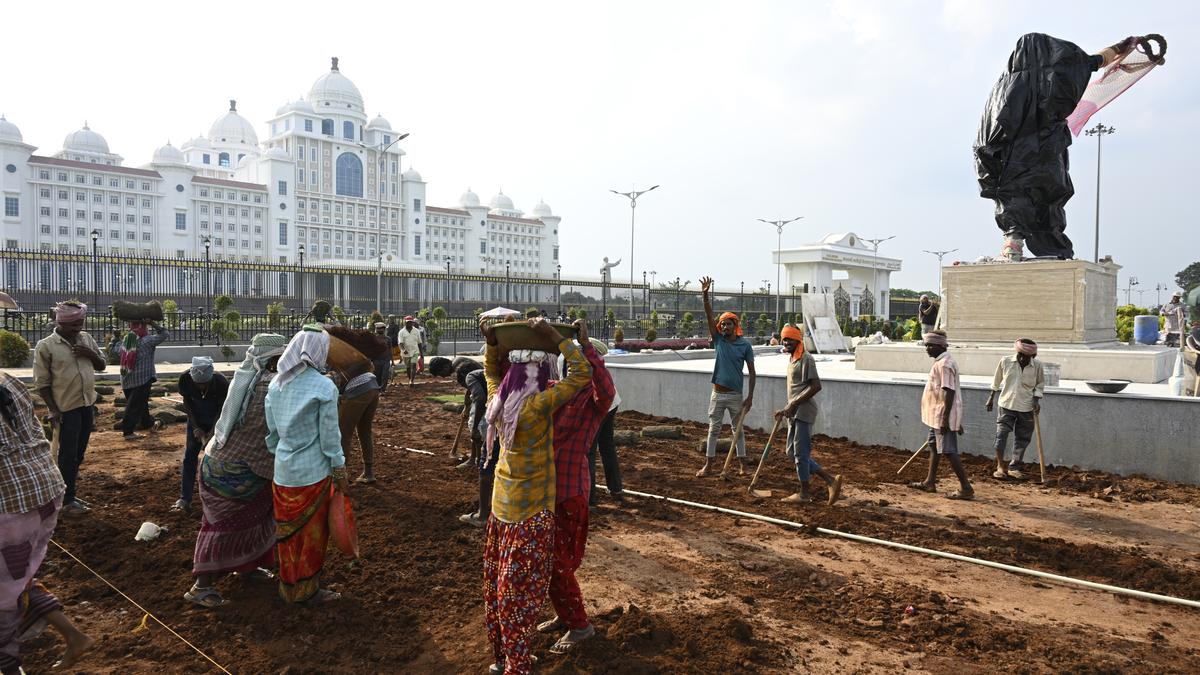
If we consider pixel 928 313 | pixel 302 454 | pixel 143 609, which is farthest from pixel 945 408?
pixel 928 313

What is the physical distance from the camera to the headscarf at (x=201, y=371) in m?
5.16

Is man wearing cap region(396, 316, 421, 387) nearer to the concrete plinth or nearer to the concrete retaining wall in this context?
the concrete retaining wall

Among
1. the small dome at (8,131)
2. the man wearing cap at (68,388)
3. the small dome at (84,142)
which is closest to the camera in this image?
the man wearing cap at (68,388)

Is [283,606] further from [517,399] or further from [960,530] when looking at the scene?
[960,530]

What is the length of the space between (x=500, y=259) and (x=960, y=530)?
294 feet

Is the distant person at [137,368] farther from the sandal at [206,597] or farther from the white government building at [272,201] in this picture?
the white government building at [272,201]

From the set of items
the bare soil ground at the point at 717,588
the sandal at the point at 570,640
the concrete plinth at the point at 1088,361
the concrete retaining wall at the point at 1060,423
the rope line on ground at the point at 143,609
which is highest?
the concrete plinth at the point at 1088,361

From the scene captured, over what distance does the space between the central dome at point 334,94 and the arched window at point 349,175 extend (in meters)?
5.17

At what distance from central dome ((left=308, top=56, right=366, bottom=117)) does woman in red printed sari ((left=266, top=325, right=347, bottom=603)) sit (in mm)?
84231

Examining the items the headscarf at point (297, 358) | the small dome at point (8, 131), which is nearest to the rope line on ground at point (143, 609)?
the headscarf at point (297, 358)

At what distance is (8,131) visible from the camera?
63781 mm

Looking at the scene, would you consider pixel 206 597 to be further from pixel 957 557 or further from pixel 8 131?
pixel 8 131

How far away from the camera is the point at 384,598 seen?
4.25 metres

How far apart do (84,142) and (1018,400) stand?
3622 inches
